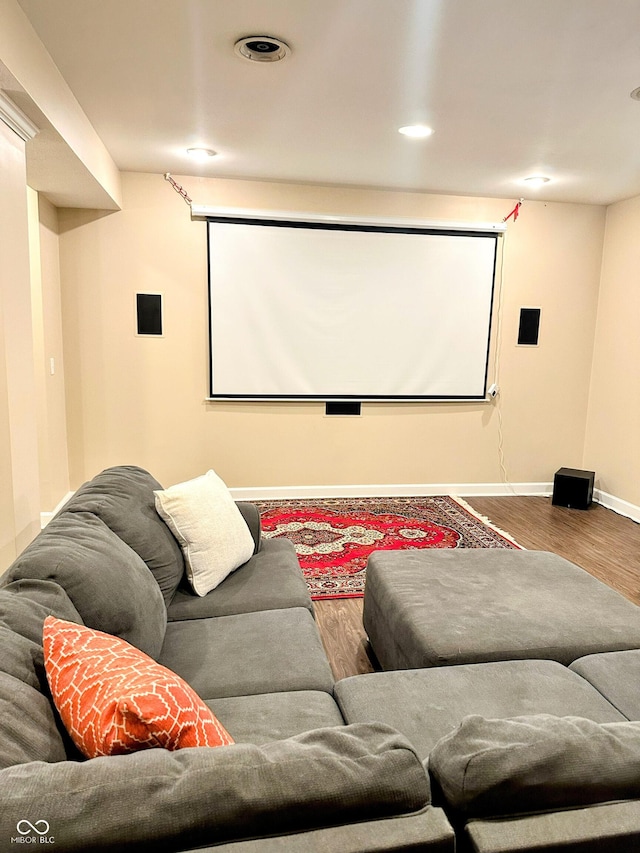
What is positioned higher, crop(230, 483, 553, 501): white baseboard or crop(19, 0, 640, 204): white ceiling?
crop(19, 0, 640, 204): white ceiling

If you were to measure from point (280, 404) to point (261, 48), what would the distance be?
111 inches

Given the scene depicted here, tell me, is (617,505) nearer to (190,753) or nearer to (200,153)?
(200,153)

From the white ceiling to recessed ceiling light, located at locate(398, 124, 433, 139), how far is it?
0.05m

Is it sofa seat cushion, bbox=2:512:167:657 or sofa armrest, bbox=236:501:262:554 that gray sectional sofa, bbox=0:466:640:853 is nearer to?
sofa seat cushion, bbox=2:512:167:657

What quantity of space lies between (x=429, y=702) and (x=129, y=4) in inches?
96.6

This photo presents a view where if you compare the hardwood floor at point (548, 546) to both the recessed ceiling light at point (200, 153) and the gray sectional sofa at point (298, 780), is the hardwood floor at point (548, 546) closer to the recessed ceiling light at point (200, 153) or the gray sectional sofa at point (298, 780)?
the gray sectional sofa at point (298, 780)

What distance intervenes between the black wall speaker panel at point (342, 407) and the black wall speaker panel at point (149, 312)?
150 cm

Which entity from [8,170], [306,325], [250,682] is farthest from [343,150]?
[250,682]

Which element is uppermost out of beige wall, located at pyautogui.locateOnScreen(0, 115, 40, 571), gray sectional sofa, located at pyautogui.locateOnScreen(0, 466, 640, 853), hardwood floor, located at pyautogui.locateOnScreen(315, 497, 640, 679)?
beige wall, located at pyautogui.locateOnScreen(0, 115, 40, 571)

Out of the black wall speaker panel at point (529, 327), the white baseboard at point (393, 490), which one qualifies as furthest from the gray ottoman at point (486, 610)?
the black wall speaker panel at point (529, 327)

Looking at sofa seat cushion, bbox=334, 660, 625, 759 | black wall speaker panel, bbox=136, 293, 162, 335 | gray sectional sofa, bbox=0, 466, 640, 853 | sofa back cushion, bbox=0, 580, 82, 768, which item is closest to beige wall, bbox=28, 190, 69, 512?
black wall speaker panel, bbox=136, 293, 162, 335

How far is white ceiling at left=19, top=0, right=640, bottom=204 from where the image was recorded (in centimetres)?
208

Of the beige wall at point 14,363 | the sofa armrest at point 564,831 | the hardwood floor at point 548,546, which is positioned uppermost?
the beige wall at point 14,363

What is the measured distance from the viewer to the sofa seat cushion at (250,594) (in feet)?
6.79
